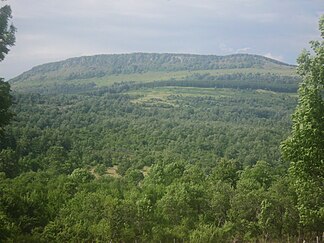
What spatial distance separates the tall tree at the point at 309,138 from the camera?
54.2 ft

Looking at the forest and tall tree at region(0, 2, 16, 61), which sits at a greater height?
tall tree at region(0, 2, 16, 61)

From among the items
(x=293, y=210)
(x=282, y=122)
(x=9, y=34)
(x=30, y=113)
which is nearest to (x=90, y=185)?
(x=293, y=210)

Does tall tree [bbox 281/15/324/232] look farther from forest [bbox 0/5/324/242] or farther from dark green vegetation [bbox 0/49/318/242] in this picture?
dark green vegetation [bbox 0/49/318/242]

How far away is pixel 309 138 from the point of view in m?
16.5

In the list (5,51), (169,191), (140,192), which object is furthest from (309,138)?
(140,192)

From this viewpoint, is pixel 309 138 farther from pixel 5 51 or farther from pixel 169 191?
pixel 169 191

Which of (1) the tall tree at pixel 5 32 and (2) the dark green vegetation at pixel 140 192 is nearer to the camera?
(1) the tall tree at pixel 5 32

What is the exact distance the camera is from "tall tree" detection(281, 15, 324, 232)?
16516 millimetres

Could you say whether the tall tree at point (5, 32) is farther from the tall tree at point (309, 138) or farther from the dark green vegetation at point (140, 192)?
the tall tree at point (309, 138)

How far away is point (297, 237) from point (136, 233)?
16.1m

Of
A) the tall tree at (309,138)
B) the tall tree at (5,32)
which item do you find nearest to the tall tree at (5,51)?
the tall tree at (5,32)

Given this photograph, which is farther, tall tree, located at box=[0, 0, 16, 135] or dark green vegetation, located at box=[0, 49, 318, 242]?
dark green vegetation, located at box=[0, 49, 318, 242]

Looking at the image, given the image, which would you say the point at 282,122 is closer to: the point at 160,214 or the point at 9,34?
the point at 160,214

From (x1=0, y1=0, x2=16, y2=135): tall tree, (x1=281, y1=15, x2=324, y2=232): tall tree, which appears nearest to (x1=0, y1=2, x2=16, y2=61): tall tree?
(x1=0, y1=0, x2=16, y2=135): tall tree
